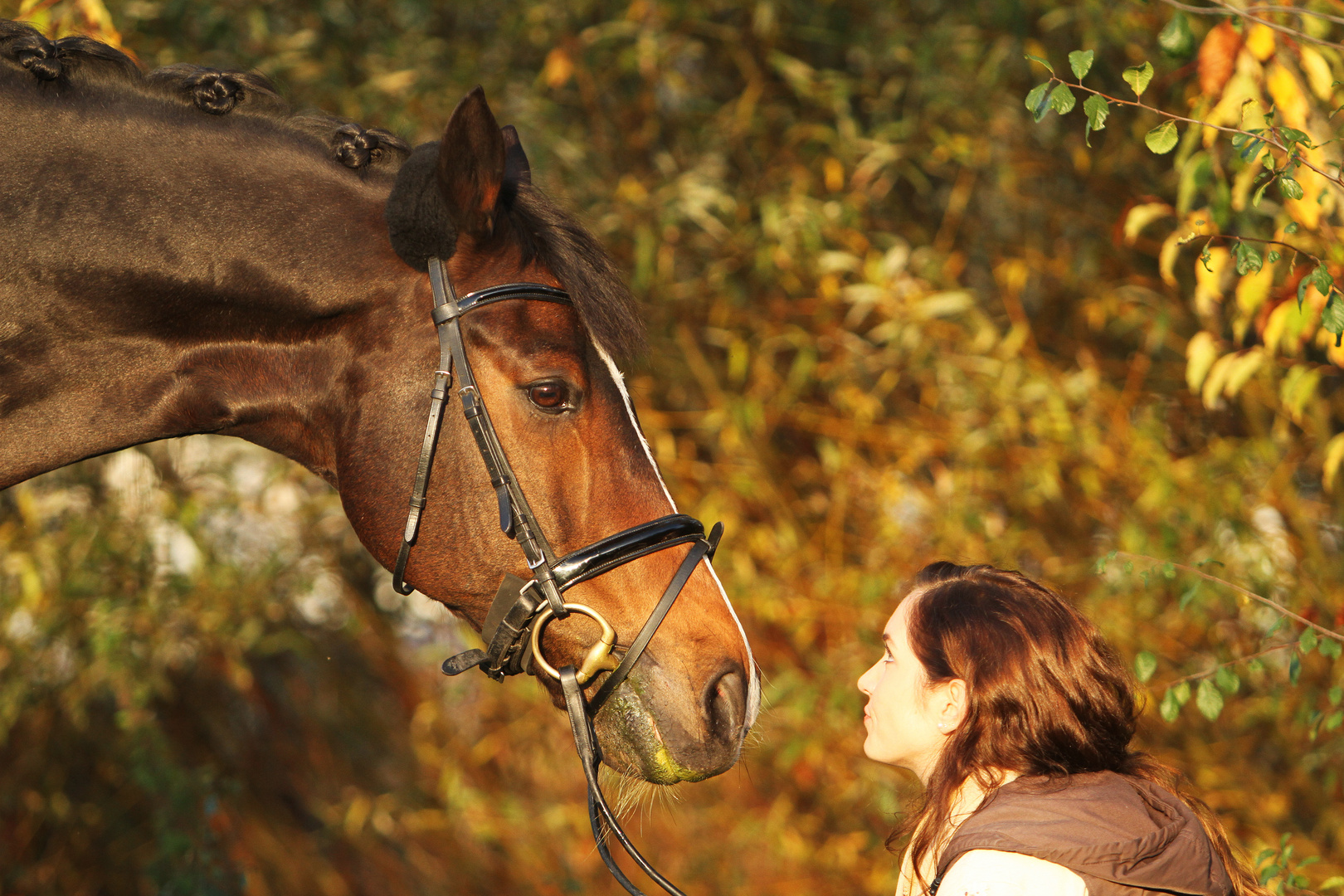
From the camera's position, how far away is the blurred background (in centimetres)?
389

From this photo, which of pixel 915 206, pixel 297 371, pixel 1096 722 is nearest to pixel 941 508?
pixel 915 206

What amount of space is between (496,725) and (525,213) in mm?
3892

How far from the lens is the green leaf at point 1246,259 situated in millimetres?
1624

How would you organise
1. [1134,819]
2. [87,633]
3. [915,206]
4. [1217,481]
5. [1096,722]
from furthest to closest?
[915,206] < [87,633] < [1217,481] < [1096,722] < [1134,819]

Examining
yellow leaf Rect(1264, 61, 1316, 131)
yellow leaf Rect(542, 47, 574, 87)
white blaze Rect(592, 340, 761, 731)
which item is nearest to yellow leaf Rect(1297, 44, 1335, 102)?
yellow leaf Rect(1264, 61, 1316, 131)

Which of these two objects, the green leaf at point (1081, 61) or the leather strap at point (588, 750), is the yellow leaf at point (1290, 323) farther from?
the leather strap at point (588, 750)

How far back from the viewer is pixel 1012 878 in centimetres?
123

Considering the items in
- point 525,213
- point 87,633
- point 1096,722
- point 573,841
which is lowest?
point 573,841

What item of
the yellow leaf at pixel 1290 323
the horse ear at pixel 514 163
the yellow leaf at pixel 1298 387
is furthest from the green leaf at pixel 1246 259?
the horse ear at pixel 514 163

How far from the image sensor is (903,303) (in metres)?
4.05

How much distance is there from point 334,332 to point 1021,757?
1.31m

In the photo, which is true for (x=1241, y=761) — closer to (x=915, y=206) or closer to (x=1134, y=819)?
(x=915, y=206)

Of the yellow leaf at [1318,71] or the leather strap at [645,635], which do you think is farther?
the yellow leaf at [1318,71]

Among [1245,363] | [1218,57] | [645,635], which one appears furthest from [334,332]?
[1245,363]
